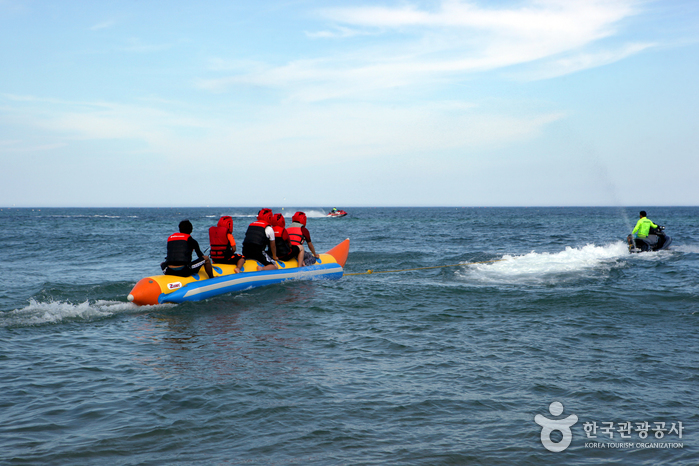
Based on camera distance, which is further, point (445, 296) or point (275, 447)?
point (445, 296)

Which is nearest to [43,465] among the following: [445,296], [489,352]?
[489,352]

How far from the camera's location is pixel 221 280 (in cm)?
1130

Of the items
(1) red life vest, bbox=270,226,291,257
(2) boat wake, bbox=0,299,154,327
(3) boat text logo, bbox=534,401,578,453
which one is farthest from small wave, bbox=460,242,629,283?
(2) boat wake, bbox=0,299,154,327

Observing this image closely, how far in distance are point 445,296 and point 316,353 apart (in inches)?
206

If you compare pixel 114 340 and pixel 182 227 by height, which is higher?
pixel 182 227

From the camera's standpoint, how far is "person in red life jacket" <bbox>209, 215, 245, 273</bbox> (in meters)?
11.2

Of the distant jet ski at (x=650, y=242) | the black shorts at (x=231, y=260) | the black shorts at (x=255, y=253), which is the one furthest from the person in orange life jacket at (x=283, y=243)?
the distant jet ski at (x=650, y=242)

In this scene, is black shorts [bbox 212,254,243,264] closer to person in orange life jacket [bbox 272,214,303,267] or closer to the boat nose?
person in orange life jacket [bbox 272,214,303,267]

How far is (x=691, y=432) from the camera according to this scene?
15.4 feet

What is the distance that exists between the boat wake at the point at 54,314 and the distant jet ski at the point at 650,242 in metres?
17.8

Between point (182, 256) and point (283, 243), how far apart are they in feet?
10.0

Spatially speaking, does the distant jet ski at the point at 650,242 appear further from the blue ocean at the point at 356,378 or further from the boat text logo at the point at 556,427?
the boat text logo at the point at 556,427

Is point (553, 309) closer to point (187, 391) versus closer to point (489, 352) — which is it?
point (489, 352)

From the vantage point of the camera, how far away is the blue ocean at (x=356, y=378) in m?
4.42
